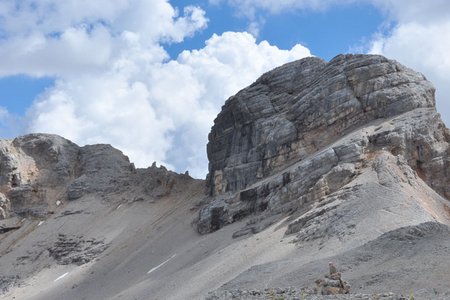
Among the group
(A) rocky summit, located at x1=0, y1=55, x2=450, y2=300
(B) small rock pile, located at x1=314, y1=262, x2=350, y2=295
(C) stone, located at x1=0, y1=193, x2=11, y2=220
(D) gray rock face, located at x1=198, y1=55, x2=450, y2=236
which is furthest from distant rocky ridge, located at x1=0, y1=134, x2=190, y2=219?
(B) small rock pile, located at x1=314, y1=262, x2=350, y2=295

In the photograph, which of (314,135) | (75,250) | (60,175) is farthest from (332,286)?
(60,175)

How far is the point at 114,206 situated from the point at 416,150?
4107 cm

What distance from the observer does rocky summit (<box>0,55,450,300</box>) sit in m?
32.9

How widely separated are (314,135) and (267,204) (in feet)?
28.8

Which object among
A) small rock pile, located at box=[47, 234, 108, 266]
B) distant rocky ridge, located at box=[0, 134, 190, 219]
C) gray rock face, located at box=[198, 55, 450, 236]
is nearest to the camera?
gray rock face, located at box=[198, 55, 450, 236]

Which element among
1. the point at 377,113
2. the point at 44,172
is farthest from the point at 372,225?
the point at 44,172

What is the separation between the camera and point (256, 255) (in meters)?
43.9

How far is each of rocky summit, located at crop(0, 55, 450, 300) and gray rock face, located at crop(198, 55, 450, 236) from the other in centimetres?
15

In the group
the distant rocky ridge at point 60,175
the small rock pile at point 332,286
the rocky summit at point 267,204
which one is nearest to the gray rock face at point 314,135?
the rocky summit at point 267,204

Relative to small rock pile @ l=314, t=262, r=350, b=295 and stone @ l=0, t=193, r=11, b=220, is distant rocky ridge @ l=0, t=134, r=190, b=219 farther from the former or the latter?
small rock pile @ l=314, t=262, r=350, b=295

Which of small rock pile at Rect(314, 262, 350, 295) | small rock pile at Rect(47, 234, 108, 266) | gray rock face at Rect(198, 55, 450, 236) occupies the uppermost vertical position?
gray rock face at Rect(198, 55, 450, 236)

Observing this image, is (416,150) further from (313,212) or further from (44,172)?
(44,172)

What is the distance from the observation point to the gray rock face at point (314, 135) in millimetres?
49625

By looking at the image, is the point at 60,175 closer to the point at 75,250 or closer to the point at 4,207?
the point at 4,207
